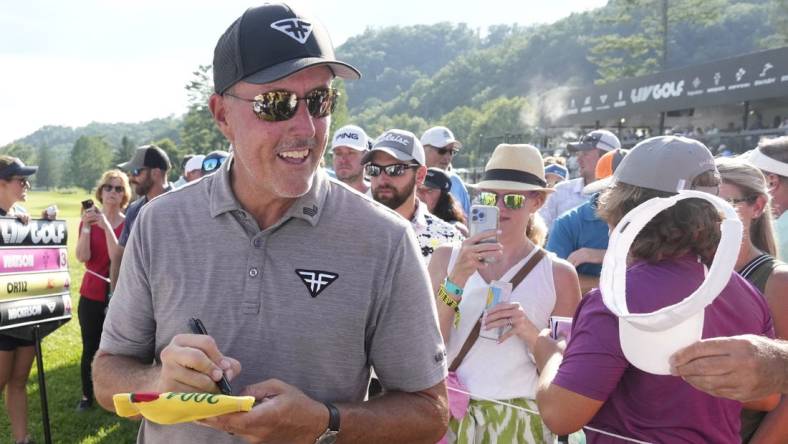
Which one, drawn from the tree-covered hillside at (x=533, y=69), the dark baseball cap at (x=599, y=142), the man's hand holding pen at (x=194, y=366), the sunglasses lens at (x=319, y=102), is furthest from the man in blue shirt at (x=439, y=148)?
the tree-covered hillside at (x=533, y=69)

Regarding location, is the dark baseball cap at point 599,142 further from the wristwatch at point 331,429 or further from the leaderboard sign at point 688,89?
the leaderboard sign at point 688,89

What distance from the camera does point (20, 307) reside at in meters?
4.67

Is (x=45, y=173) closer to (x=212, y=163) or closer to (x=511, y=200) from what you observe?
(x=212, y=163)

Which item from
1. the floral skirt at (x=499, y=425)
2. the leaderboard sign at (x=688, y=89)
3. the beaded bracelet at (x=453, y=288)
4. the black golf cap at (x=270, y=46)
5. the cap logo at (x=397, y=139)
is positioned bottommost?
the floral skirt at (x=499, y=425)

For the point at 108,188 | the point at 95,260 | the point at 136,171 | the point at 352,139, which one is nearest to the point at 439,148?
the point at 352,139

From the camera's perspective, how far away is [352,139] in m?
6.59

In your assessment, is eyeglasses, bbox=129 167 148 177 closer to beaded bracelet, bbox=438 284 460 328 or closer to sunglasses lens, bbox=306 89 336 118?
beaded bracelet, bbox=438 284 460 328

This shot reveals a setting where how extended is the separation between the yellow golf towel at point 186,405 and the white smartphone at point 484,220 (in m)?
1.90

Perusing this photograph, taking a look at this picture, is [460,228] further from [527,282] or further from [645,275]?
[645,275]

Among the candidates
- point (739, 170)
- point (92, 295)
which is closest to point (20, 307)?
point (92, 295)

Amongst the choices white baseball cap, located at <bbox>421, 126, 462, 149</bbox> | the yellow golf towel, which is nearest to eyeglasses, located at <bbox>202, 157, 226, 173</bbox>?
white baseball cap, located at <bbox>421, 126, 462, 149</bbox>

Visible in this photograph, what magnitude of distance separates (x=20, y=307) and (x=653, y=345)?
447cm

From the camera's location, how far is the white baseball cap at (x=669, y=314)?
163cm

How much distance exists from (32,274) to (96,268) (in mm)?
1665
